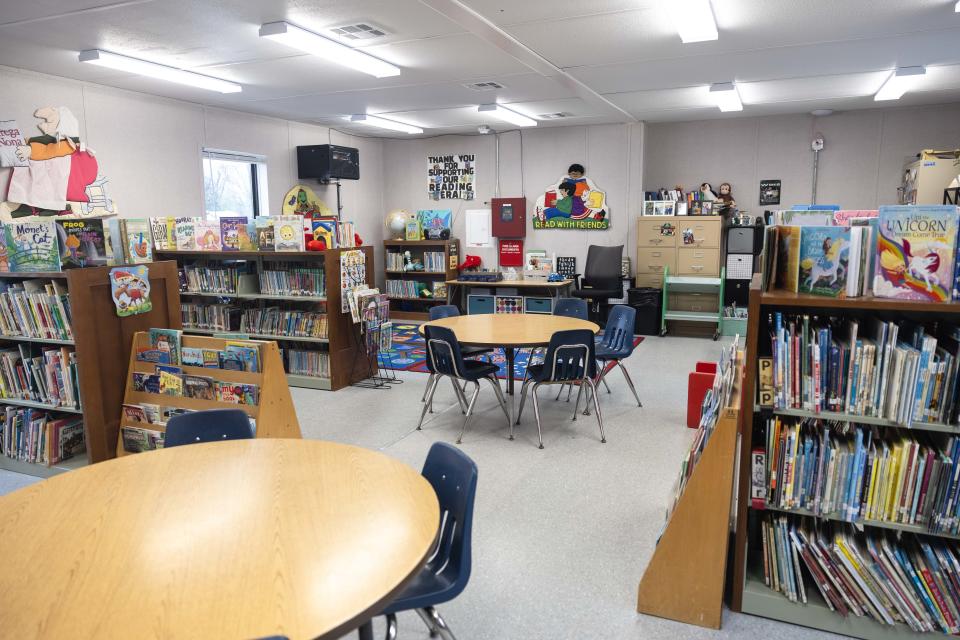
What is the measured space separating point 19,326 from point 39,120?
2697 mm

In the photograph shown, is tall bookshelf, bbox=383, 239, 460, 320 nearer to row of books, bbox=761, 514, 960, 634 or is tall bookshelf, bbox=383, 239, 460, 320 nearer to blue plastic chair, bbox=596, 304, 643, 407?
blue plastic chair, bbox=596, 304, 643, 407

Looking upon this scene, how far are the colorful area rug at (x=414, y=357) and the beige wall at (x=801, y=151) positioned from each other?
9.18 ft

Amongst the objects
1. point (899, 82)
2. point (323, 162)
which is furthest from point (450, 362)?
point (899, 82)

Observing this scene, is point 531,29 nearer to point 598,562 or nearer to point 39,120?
point 598,562

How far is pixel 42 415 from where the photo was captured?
419 centimetres

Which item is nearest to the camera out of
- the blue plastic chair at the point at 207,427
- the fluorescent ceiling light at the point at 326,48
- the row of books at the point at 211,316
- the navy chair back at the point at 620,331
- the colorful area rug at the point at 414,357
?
the blue plastic chair at the point at 207,427

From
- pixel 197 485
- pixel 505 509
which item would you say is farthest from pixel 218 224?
pixel 197 485

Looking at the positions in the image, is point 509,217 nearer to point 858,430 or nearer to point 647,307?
point 647,307

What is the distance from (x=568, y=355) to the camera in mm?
4488

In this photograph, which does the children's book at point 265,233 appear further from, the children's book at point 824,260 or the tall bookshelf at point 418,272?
the children's book at point 824,260

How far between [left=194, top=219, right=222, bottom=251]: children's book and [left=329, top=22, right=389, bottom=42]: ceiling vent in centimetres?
271

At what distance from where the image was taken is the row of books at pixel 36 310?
3826 millimetres

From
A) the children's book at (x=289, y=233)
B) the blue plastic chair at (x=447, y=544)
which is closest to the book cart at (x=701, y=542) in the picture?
the blue plastic chair at (x=447, y=544)

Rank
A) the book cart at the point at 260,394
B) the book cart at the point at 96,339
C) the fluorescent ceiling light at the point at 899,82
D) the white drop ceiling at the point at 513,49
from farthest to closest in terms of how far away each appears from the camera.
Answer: the fluorescent ceiling light at the point at 899,82
the white drop ceiling at the point at 513,49
the book cart at the point at 96,339
the book cart at the point at 260,394
